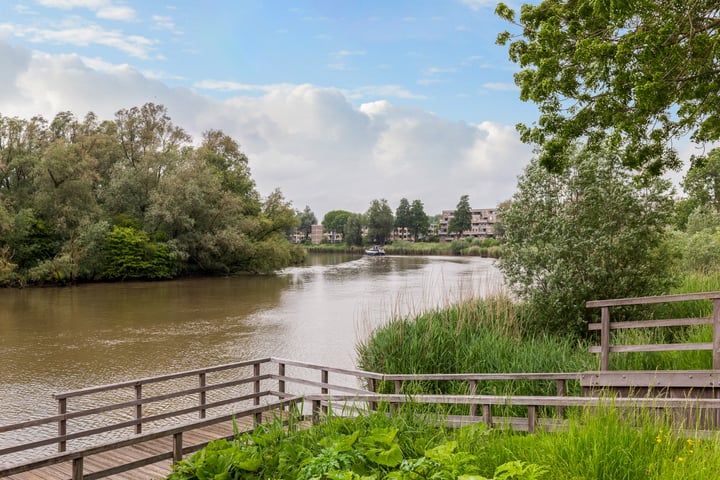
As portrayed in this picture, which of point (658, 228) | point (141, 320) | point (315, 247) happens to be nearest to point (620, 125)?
point (658, 228)

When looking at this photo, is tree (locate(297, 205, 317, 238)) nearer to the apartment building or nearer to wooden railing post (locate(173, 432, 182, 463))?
the apartment building

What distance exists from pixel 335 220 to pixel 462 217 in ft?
196

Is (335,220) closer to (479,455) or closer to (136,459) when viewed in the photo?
(136,459)

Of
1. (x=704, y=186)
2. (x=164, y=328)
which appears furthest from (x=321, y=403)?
(x=704, y=186)

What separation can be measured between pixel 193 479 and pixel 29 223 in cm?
4012

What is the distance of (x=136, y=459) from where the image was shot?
7.07 meters

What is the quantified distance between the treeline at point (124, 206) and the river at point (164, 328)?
12.0ft

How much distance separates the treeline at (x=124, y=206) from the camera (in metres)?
38.8

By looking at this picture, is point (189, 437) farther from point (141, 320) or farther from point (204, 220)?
point (204, 220)

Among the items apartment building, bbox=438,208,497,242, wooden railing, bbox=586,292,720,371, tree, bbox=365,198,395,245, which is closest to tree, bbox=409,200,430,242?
apartment building, bbox=438,208,497,242

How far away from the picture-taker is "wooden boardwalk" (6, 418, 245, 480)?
657 centimetres

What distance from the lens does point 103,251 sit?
40406 millimetres

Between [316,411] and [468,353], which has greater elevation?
[316,411]

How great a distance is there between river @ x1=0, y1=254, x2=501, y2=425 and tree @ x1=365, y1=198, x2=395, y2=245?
90.2 meters
